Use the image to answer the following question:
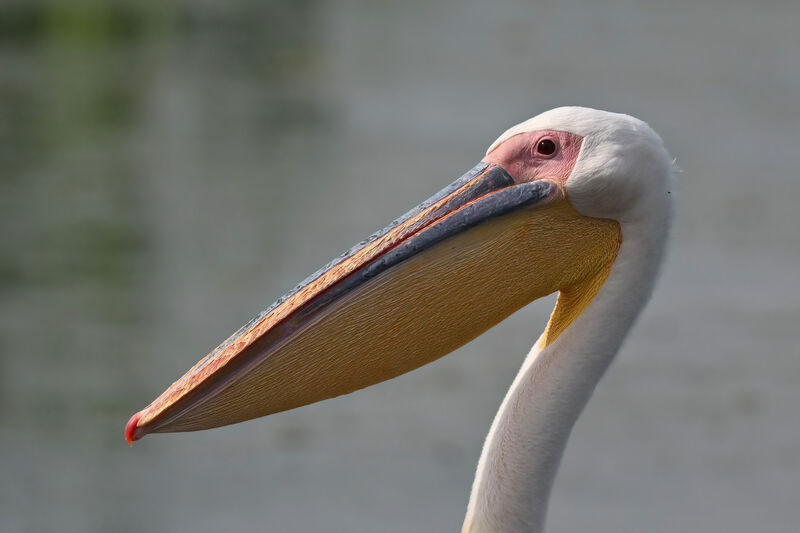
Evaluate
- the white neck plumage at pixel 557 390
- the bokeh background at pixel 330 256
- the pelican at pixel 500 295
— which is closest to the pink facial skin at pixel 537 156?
the pelican at pixel 500 295

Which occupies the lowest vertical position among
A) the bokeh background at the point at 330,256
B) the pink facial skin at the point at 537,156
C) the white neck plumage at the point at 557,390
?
the white neck plumage at the point at 557,390

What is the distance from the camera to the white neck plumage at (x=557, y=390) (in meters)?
2.75

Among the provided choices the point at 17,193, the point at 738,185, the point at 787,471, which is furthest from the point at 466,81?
the point at 787,471

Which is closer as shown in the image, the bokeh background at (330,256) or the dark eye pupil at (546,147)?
the dark eye pupil at (546,147)

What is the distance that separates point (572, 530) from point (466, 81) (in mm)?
8319

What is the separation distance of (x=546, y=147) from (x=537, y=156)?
3 cm

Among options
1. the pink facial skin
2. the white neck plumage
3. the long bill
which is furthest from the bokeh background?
the pink facial skin

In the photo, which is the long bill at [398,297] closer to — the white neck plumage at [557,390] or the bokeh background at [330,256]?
the white neck plumage at [557,390]

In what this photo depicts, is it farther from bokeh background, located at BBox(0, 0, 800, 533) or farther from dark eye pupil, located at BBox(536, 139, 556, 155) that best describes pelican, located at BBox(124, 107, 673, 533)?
bokeh background, located at BBox(0, 0, 800, 533)

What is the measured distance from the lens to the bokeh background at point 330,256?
6578 mm

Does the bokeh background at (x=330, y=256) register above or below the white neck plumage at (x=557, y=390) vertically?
above

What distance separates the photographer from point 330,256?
339 inches

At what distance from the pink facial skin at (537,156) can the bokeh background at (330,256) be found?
3.79 m

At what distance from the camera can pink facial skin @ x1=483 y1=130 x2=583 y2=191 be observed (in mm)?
2736
